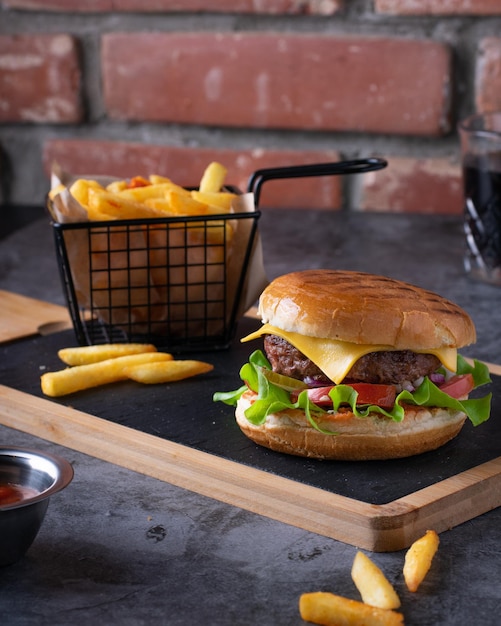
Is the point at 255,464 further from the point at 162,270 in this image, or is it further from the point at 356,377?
the point at 162,270

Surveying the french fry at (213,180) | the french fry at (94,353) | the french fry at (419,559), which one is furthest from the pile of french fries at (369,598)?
the french fry at (213,180)

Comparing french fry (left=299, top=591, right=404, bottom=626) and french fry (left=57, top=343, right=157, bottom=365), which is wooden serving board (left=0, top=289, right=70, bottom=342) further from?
french fry (left=299, top=591, right=404, bottom=626)

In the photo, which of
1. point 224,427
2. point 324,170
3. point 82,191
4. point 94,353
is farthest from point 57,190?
point 224,427

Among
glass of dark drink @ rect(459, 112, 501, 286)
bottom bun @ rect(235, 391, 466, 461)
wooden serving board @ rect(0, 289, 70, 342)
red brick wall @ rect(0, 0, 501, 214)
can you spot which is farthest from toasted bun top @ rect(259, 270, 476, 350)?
red brick wall @ rect(0, 0, 501, 214)

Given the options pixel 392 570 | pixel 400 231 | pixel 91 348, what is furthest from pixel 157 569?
pixel 400 231

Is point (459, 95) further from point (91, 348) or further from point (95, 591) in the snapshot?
point (95, 591)

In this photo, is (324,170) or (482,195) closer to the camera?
(324,170)
